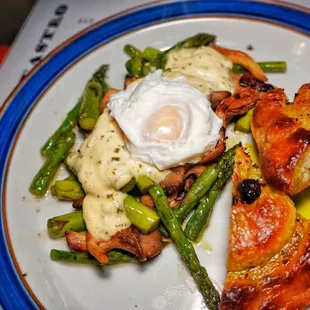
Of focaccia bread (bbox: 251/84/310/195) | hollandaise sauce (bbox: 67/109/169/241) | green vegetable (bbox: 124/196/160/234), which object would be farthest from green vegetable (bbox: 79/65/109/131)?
focaccia bread (bbox: 251/84/310/195)

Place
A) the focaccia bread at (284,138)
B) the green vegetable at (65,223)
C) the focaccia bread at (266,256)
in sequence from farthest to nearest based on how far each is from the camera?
the green vegetable at (65,223) < the focaccia bread at (284,138) < the focaccia bread at (266,256)

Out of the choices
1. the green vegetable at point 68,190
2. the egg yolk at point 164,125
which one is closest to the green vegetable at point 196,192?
the egg yolk at point 164,125

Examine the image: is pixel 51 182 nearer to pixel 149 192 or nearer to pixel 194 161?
pixel 149 192

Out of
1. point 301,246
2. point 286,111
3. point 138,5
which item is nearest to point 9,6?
point 138,5

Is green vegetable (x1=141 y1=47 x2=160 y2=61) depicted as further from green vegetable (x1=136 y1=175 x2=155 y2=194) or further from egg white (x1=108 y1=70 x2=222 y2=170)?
green vegetable (x1=136 y1=175 x2=155 y2=194)

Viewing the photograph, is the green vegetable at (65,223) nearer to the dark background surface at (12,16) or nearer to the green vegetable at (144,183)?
the green vegetable at (144,183)

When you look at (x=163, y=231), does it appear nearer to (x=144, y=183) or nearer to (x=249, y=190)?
(x=144, y=183)

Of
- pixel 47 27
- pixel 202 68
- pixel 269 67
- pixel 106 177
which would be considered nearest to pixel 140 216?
pixel 106 177
